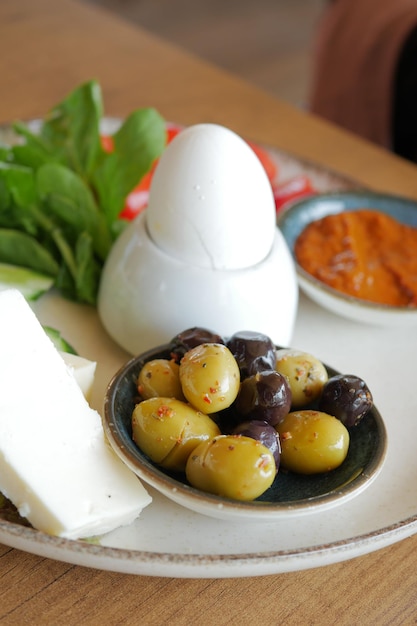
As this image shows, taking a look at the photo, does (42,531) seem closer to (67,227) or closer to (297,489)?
(297,489)

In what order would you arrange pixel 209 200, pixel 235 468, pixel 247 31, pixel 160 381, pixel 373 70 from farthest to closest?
pixel 247 31
pixel 373 70
pixel 209 200
pixel 160 381
pixel 235 468

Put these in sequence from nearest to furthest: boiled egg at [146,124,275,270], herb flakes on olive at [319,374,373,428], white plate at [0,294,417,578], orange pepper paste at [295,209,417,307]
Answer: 1. white plate at [0,294,417,578]
2. herb flakes on olive at [319,374,373,428]
3. boiled egg at [146,124,275,270]
4. orange pepper paste at [295,209,417,307]

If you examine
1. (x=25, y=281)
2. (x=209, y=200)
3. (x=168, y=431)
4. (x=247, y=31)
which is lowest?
(x=247, y=31)

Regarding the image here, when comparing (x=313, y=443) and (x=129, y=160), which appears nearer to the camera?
(x=313, y=443)

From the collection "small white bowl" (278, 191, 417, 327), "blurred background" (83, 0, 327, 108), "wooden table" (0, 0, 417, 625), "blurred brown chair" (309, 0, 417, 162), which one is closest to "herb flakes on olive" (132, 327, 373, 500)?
"wooden table" (0, 0, 417, 625)

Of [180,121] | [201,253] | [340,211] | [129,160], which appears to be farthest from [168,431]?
[180,121]

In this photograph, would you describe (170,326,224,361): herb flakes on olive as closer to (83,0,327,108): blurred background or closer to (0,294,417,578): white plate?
(0,294,417,578): white plate

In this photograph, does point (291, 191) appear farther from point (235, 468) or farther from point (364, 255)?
point (235, 468)
